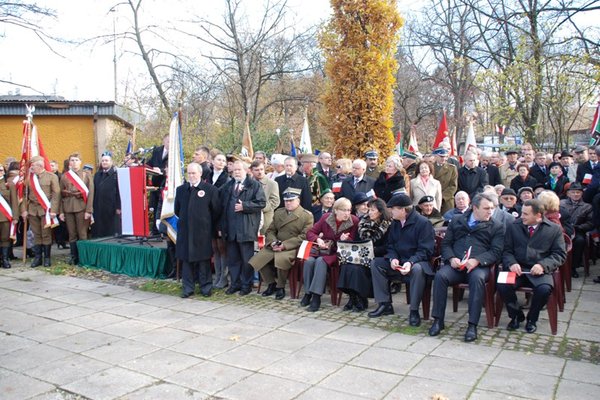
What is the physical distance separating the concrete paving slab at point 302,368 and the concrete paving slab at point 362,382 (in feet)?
0.28

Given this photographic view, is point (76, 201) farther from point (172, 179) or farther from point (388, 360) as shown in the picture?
point (388, 360)

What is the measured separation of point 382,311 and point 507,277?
148cm

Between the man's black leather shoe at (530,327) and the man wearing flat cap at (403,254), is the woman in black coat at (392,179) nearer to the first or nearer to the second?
the man wearing flat cap at (403,254)

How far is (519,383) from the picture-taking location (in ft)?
13.3

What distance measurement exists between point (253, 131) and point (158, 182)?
23.6 feet

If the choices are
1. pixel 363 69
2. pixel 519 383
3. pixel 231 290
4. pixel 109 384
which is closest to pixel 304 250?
pixel 231 290

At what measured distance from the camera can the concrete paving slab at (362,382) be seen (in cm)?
399

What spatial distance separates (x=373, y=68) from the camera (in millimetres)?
9898

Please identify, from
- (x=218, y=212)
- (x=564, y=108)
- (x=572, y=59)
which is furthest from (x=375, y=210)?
(x=564, y=108)

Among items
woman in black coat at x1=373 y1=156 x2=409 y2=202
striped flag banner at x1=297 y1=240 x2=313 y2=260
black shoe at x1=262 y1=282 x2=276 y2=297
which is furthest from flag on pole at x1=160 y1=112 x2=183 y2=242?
woman in black coat at x1=373 y1=156 x2=409 y2=202

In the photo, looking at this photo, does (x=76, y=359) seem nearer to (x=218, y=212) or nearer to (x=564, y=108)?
(x=218, y=212)

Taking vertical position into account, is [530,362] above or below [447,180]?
below

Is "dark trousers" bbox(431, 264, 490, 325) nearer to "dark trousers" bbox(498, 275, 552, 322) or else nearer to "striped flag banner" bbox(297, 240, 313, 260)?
"dark trousers" bbox(498, 275, 552, 322)

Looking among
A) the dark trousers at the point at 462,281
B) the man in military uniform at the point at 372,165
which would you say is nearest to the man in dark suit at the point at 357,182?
the man in military uniform at the point at 372,165
